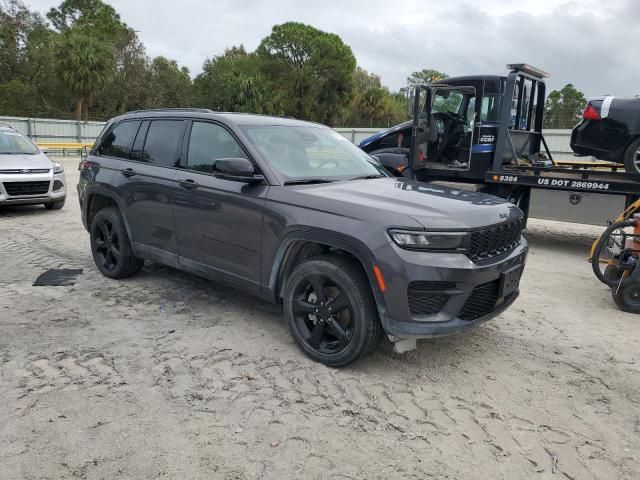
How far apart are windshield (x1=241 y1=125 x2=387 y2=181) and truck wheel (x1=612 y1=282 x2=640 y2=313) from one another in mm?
2656

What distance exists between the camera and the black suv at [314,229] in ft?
11.1

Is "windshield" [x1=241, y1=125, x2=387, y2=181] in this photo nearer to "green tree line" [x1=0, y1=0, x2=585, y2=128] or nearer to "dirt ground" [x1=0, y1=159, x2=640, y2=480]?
"dirt ground" [x1=0, y1=159, x2=640, y2=480]

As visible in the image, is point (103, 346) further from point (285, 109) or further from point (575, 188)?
point (285, 109)

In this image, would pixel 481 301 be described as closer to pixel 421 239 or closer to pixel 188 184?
pixel 421 239

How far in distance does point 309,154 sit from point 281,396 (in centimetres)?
213

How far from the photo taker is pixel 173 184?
476 centimetres

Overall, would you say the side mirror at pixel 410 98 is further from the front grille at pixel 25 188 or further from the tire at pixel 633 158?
the front grille at pixel 25 188

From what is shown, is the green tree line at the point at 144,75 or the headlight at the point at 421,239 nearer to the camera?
the headlight at the point at 421,239

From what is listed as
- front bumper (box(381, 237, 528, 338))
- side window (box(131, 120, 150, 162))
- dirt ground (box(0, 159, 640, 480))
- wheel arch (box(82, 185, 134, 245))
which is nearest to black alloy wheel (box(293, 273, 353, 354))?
dirt ground (box(0, 159, 640, 480))

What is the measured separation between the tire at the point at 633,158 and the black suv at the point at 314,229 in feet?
15.9

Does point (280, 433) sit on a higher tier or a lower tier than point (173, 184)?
lower

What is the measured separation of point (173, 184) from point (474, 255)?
273 centimetres

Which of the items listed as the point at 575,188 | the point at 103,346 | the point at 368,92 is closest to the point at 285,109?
the point at 368,92

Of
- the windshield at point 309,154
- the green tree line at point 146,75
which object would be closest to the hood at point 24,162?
the windshield at point 309,154
